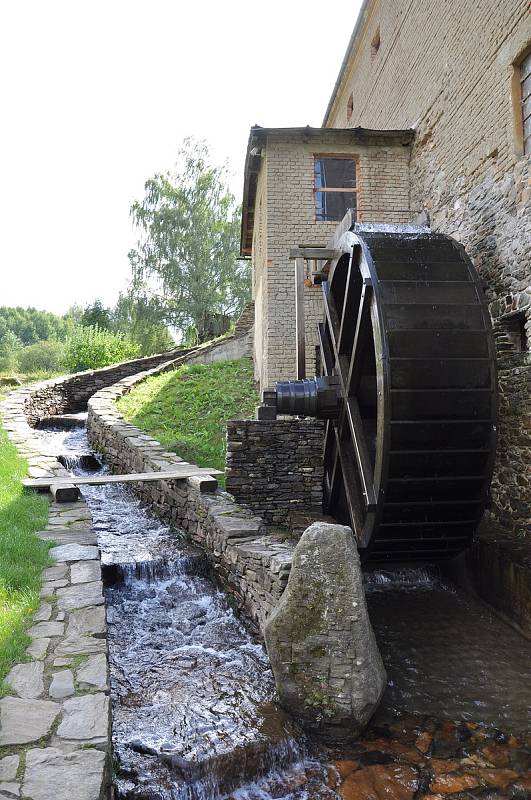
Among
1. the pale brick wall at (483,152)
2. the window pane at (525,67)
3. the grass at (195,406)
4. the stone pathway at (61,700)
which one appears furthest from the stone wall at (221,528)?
the window pane at (525,67)

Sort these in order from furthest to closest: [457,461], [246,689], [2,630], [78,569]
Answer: [457,461] → [78,569] → [246,689] → [2,630]

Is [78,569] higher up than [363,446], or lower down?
lower down

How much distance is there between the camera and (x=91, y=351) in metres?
21.8

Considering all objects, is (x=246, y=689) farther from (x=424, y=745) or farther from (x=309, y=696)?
(x=424, y=745)

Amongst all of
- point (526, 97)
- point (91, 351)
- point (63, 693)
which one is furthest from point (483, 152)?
point (91, 351)

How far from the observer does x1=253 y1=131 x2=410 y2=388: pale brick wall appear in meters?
8.99

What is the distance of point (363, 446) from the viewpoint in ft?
18.9

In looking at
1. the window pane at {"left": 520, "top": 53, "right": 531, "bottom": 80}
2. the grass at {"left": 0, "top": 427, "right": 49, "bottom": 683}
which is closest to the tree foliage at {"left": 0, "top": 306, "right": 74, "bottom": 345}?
the grass at {"left": 0, "top": 427, "right": 49, "bottom": 683}

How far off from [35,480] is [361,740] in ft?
15.8

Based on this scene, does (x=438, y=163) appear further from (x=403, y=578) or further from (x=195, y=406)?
(x=195, y=406)

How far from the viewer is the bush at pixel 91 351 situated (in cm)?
2172

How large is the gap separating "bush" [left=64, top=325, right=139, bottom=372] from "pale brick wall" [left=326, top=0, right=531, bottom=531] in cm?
1534

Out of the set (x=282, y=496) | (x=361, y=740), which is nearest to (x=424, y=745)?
(x=361, y=740)

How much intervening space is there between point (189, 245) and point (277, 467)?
19.6m
